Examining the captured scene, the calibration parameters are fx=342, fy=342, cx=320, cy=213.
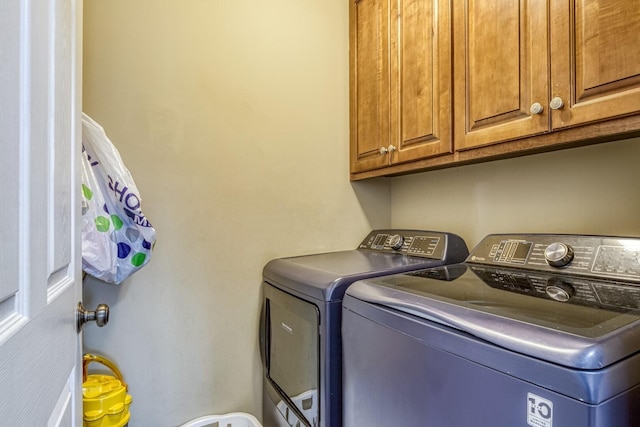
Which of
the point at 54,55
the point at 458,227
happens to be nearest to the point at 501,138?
the point at 458,227

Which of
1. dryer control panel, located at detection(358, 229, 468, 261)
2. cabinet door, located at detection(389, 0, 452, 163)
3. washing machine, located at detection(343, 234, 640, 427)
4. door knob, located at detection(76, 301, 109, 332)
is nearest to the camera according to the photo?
washing machine, located at detection(343, 234, 640, 427)

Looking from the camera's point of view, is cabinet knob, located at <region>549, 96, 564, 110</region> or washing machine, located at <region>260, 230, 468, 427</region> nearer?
cabinet knob, located at <region>549, 96, 564, 110</region>

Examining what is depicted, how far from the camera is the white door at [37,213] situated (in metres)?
0.37

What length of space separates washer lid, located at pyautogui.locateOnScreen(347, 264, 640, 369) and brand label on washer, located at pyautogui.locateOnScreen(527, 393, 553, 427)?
62mm

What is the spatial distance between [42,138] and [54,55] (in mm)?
176

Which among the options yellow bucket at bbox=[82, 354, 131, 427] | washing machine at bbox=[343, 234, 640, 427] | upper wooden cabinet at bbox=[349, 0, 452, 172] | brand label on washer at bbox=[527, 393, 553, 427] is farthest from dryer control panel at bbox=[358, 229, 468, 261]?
yellow bucket at bbox=[82, 354, 131, 427]

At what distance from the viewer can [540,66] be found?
0.95 meters

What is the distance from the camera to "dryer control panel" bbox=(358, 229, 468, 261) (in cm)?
137

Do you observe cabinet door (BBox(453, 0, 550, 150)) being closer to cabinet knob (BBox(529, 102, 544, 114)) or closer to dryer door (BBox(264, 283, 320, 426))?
cabinet knob (BBox(529, 102, 544, 114))

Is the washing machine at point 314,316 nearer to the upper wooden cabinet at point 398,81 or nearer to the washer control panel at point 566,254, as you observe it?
the washer control panel at point 566,254

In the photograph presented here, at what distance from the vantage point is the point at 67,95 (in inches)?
26.1

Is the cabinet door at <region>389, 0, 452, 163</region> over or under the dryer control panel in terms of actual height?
over

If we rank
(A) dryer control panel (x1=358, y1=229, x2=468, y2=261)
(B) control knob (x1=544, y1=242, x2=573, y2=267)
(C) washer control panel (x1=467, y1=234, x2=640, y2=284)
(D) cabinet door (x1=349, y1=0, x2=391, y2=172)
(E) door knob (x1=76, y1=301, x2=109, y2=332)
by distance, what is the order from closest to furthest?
1. (E) door knob (x1=76, y1=301, x2=109, y2=332)
2. (C) washer control panel (x1=467, y1=234, x2=640, y2=284)
3. (B) control knob (x1=544, y1=242, x2=573, y2=267)
4. (A) dryer control panel (x1=358, y1=229, x2=468, y2=261)
5. (D) cabinet door (x1=349, y1=0, x2=391, y2=172)

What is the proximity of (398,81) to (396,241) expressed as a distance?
70 cm
